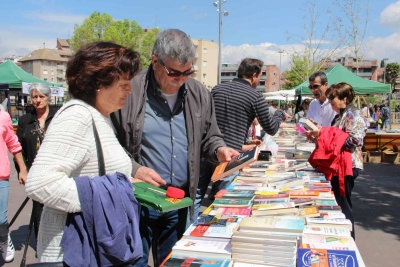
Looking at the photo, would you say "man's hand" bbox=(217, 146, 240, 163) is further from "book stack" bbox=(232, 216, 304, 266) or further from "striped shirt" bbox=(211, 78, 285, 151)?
"striped shirt" bbox=(211, 78, 285, 151)

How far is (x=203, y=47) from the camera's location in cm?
7125

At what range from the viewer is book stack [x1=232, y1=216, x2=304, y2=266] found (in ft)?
5.02

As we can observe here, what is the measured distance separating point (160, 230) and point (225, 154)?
23.4 inches

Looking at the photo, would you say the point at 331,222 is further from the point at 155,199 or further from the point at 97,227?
the point at 97,227

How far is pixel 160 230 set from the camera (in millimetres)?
2117

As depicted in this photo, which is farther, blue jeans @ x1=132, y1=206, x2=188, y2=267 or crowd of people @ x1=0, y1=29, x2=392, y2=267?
blue jeans @ x1=132, y1=206, x2=188, y2=267

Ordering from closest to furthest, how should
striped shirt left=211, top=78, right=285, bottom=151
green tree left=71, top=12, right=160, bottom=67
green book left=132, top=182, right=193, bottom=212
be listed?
green book left=132, top=182, right=193, bottom=212
striped shirt left=211, top=78, right=285, bottom=151
green tree left=71, top=12, right=160, bottom=67

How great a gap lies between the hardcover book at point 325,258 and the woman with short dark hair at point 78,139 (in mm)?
851

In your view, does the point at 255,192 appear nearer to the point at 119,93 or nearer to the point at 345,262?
the point at 345,262

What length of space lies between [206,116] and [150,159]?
1.42 ft

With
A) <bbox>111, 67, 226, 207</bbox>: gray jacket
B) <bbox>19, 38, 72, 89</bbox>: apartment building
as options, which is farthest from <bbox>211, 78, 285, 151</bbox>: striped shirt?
<bbox>19, 38, 72, 89</bbox>: apartment building

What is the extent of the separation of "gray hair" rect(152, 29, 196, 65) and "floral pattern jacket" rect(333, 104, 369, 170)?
203 centimetres

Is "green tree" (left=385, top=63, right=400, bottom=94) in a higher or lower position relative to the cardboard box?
higher

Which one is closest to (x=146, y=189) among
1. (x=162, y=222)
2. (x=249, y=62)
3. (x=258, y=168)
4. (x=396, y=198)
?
(x=162, y=222)
